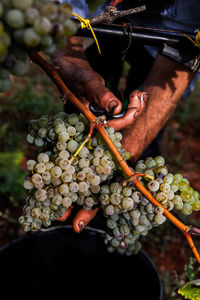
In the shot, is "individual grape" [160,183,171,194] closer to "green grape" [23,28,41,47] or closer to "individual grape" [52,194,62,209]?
"individual grape" [52,194,62,209]

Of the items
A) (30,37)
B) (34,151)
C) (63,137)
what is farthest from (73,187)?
(34,151)

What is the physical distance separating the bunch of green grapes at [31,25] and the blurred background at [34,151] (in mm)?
1381

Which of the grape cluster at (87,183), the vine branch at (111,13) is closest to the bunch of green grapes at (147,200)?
the grape cluster at (87,183)

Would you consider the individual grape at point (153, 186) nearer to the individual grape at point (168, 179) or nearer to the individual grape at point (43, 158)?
the individual grape at point (168, 179)

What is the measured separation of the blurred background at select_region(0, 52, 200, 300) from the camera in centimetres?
205

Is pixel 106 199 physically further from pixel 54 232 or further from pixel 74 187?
pixel 54 232

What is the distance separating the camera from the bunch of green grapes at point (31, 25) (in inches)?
17.0

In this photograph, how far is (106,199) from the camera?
834 mm

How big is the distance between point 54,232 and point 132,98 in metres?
1.02

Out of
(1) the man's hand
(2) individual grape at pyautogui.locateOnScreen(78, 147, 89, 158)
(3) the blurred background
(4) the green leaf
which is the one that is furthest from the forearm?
(3) the blurred background

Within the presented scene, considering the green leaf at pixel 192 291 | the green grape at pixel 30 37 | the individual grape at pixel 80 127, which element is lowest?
the green leaf at pixel 192 291

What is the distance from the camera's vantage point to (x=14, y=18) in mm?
426

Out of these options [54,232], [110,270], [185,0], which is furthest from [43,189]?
[185,0]

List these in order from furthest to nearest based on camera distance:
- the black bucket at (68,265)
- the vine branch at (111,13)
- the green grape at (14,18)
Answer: the black bucket at (68,265), the vine branch at (111,13), the green grape at (14,18)
